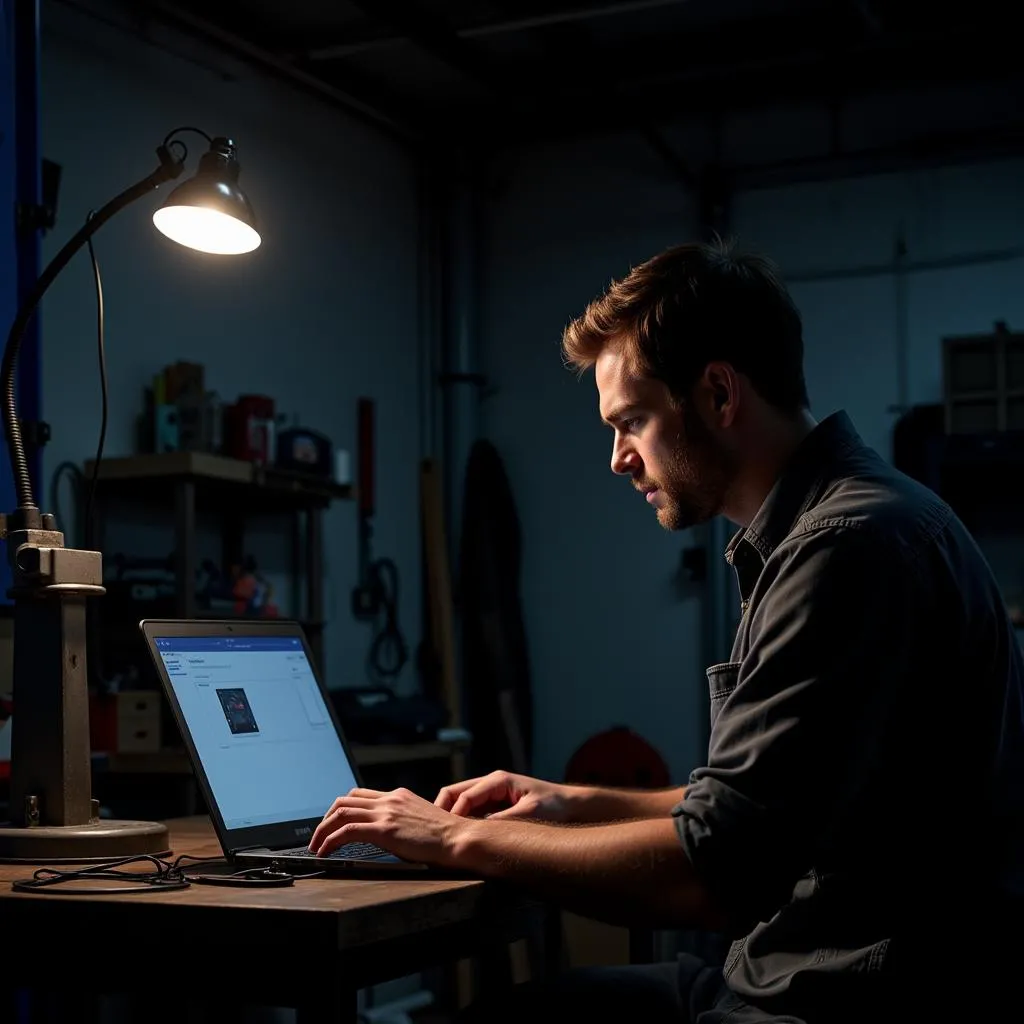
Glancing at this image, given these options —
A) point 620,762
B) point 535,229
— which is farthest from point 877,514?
point 535,229

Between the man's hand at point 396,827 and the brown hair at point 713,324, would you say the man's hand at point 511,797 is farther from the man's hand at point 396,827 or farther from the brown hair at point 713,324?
the brown hair at point 713,324

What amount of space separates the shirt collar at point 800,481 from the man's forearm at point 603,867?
381mm

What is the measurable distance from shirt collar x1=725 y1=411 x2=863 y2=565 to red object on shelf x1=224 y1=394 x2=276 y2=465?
2.79 m

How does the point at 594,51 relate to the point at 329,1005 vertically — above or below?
above

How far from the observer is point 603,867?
4.65ft

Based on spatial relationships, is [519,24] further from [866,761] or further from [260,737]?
[866,761]

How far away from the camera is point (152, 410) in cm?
423

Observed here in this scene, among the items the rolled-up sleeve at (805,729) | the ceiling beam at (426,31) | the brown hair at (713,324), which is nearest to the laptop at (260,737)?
the rolled-up sleeve at (805,729)

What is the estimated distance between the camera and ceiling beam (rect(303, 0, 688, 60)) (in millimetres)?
Result: 4488

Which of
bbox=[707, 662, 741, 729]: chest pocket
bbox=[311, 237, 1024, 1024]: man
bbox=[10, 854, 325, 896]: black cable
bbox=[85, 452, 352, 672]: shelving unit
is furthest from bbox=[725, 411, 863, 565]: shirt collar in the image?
bbox=[85, 452, 352, 672]: shelving unit

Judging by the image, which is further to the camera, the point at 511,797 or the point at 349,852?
the point at 511,797

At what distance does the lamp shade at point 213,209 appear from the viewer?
1.96 metres

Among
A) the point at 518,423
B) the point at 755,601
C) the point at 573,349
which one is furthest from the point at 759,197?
the point at 755,601

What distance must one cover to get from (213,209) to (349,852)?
0.90 meters
